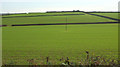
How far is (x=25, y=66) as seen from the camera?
5.89 m

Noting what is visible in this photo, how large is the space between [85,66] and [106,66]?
88 centimetres

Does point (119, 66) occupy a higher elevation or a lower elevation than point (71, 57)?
higher

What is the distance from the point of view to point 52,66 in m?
5.47

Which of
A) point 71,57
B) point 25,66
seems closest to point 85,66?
point 25,66

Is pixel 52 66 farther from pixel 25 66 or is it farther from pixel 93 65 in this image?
pixel 93 65

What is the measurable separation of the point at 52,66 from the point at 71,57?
7.78 ft

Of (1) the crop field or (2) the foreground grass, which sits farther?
(2) the foreground grass

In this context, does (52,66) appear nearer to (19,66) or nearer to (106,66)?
(19,66)

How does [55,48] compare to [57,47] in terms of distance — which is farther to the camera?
[57,47]

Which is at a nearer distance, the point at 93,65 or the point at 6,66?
the point at 93,65

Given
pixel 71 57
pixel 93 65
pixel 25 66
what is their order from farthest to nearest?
1. pixel 71 57
2. pixel 25 66
3. pixel 93 65

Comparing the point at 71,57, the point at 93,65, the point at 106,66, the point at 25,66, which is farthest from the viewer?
the point at 71,57

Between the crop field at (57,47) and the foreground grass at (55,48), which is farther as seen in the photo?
the foreground grass at (55,48)

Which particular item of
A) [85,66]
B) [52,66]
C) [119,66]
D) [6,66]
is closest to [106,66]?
[119,66]
